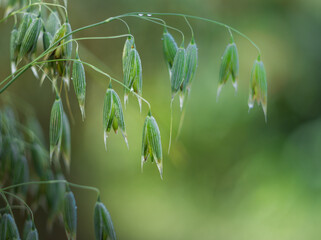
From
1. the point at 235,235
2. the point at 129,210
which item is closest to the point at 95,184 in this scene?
the point at 129,210

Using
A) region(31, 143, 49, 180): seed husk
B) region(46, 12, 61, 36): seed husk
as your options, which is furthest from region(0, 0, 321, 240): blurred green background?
region(46, 12, 61, 36): seed husk

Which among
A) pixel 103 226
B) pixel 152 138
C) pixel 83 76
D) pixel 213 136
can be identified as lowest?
pixel 213 136

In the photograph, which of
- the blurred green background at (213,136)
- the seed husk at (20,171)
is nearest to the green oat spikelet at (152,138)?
the seed husk at (20,171)

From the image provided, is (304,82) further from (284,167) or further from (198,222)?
(198,222)

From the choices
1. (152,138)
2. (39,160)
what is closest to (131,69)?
(152,138)

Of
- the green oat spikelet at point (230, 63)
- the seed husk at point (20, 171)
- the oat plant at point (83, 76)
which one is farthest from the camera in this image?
the seed husk at point (20, 171)

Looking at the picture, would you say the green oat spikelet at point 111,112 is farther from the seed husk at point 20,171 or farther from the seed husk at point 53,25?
Result: the seed husk at point 20,171

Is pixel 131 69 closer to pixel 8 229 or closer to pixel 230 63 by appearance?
pixel 230 63

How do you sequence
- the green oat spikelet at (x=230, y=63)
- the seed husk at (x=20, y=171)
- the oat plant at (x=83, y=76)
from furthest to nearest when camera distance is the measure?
the seed husk at (x=20, y=171) → the green oat spikelet at (x=230, y=63) → the oat plant at (x=83, y=76)
